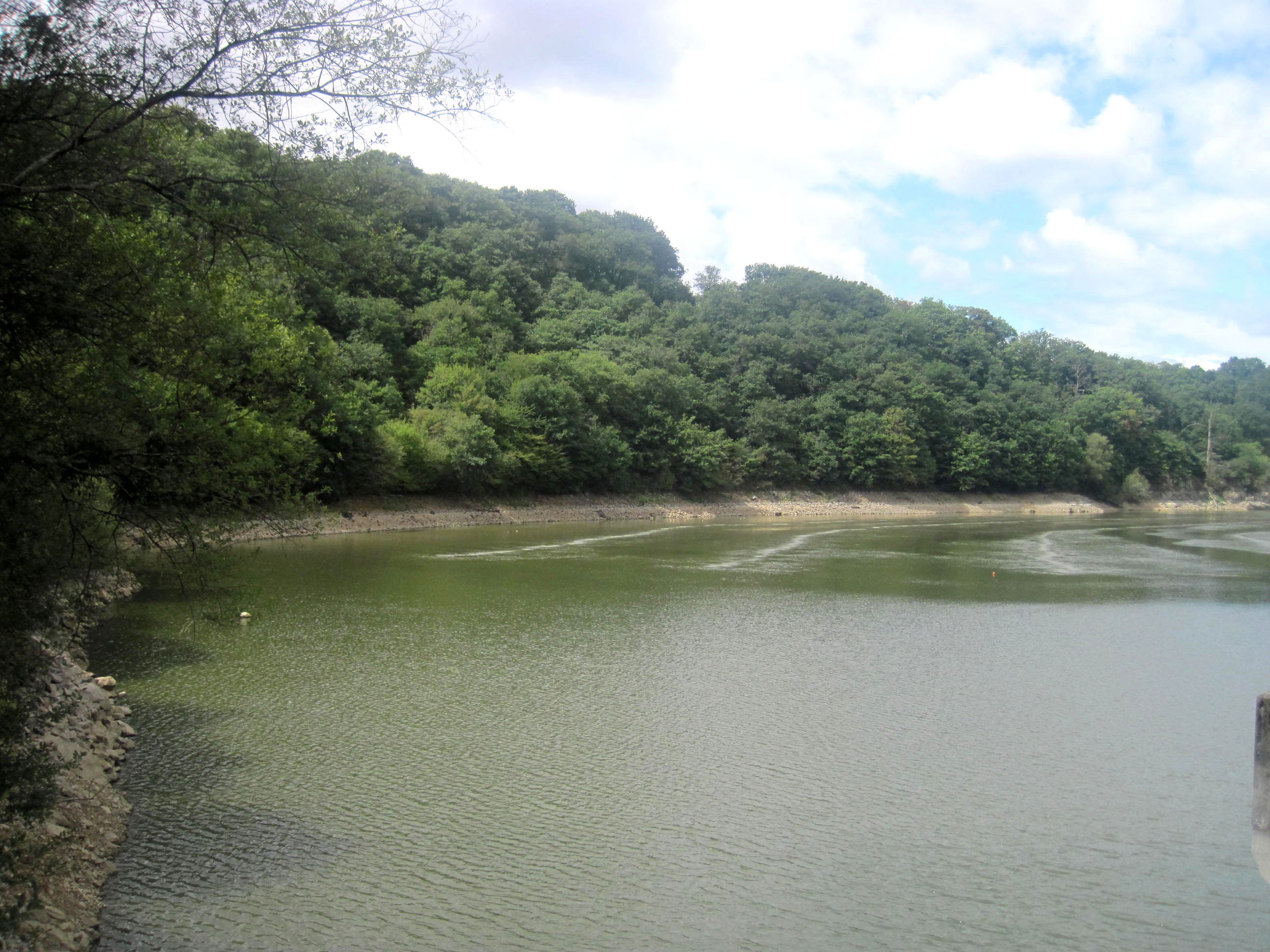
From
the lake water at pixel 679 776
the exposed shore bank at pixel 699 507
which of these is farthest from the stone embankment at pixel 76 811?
the exposed shore bank at pixel 699 507

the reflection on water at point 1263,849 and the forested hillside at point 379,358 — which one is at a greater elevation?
the forested hillside at point 379,358

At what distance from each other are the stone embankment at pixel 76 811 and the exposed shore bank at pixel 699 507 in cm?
1217

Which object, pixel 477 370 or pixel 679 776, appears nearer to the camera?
pixel 679 776

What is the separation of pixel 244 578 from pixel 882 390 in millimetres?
66092

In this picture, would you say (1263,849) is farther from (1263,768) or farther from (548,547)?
(548,547)

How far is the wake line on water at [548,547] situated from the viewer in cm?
3139

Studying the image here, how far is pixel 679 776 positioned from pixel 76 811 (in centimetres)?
588

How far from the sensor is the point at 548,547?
118 feet

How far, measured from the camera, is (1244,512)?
86250 mm

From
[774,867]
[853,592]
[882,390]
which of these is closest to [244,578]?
[853,592]

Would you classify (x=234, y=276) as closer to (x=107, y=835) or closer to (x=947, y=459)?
(x=107, y=835)

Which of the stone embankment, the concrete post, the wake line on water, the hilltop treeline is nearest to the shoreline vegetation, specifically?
the stone embankment

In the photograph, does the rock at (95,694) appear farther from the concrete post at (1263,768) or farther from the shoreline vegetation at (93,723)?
the concrete post at (1263,768)

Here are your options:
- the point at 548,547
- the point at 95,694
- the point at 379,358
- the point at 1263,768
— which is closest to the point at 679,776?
the point at 1263,768
